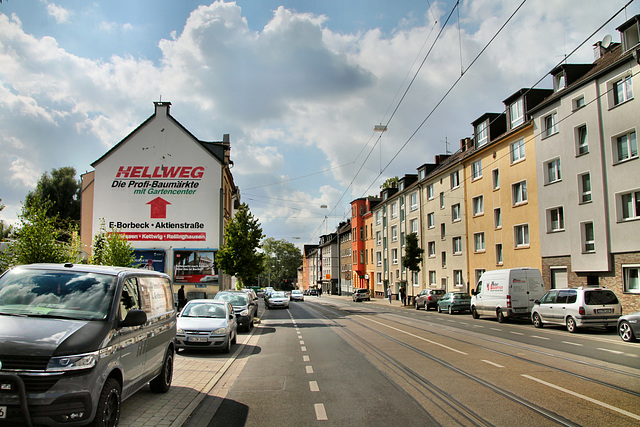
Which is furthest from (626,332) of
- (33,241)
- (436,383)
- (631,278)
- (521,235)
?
(33,241)

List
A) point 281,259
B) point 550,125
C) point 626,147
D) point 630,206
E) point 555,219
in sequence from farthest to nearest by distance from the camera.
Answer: point 281,259
point 550,125
point 555,219
point 626,147
point 630,206

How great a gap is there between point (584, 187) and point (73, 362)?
81.6 feet

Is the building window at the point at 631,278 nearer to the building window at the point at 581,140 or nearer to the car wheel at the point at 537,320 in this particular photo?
the car wheel at the point at 537,320

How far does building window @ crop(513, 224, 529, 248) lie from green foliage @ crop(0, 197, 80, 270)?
83.3 ft

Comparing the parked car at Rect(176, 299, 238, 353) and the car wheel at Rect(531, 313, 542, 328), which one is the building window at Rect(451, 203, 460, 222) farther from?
the parked car at Rect(176, 299, 238, 353)

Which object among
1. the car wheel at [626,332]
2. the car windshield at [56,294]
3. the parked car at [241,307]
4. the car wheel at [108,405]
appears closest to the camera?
the car wheel at [108,405]

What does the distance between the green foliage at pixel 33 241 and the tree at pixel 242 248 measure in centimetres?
1564

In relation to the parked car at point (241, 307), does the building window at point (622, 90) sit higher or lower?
higher

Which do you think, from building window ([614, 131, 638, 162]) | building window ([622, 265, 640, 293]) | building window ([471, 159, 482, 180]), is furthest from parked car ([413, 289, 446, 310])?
building window ([614, 131, 638, 162])

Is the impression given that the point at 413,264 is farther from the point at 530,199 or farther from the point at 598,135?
the point at 598,135

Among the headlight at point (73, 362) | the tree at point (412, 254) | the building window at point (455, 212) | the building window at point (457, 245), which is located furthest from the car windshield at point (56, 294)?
the tree at point (412, 254)

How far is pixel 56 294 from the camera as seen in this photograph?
18.4 feet

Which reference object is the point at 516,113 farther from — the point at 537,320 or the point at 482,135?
the point at 537,320

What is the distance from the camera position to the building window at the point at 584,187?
76.1 feet
